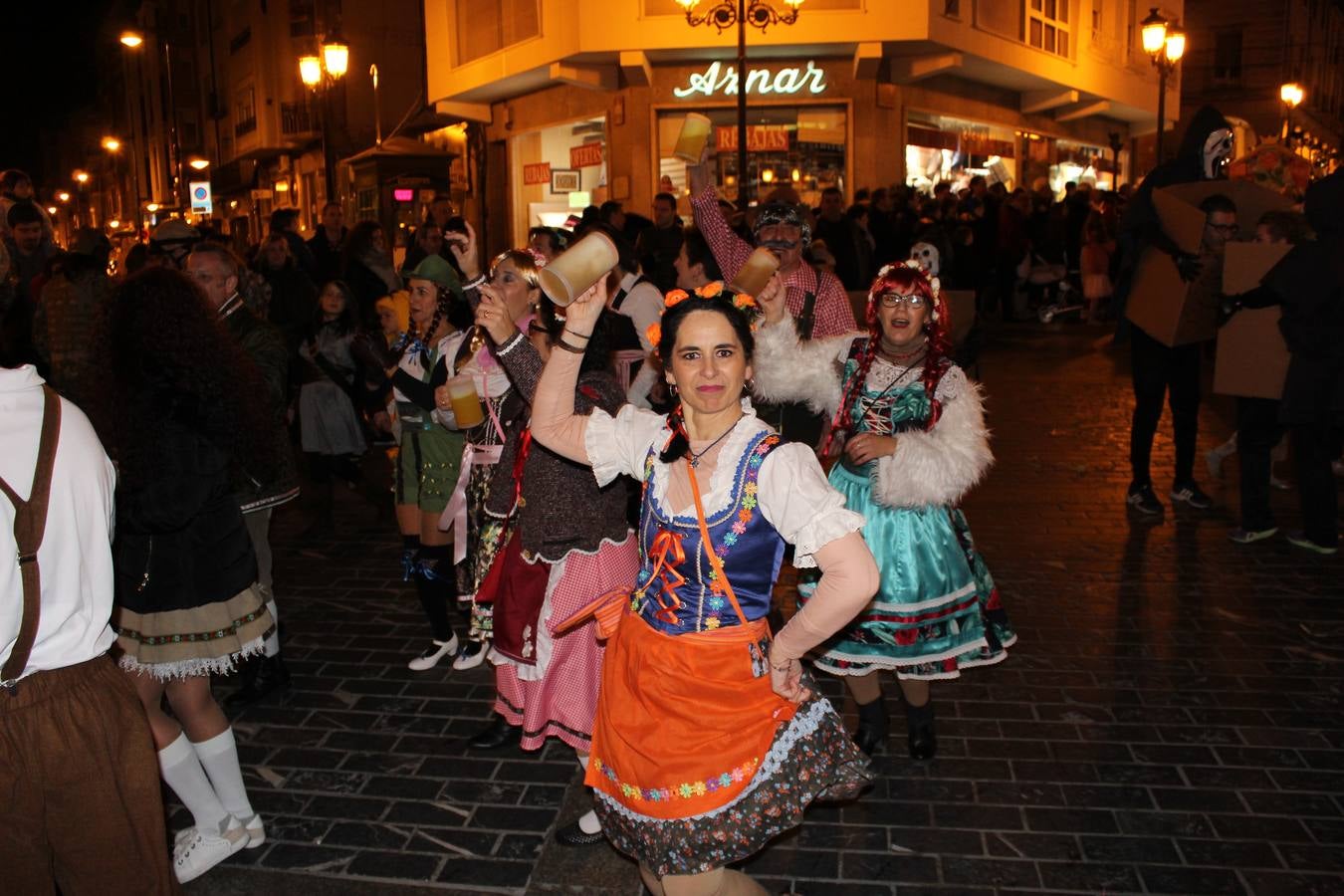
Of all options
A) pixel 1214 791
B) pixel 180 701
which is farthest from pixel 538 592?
pixel 1214 791

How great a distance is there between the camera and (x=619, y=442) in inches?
128

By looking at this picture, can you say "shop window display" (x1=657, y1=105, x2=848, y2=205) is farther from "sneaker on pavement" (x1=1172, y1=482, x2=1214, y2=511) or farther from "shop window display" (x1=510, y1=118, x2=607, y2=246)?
"sneaker on pavement" (x1=1172, y1=482, x2=1214, y2=511)

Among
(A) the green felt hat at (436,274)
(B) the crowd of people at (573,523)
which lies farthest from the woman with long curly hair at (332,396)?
(A) the green felt hat at (436,274)

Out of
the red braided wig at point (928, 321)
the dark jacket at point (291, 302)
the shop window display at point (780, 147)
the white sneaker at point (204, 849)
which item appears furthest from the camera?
the shop window display at point (780, 147)

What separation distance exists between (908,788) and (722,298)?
225 cm

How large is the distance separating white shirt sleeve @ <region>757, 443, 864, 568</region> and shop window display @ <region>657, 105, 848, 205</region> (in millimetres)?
18742

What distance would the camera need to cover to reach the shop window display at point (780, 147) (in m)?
21.2

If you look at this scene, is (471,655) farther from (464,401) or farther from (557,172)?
(557,172)

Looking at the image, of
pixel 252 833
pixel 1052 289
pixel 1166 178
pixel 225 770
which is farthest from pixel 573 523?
pixel 1052 289

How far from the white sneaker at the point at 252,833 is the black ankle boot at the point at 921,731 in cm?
247

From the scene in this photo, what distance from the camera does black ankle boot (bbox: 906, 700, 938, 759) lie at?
14.9ft

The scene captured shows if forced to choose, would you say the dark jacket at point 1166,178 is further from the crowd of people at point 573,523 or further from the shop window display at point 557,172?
the shop window display at point 557,172

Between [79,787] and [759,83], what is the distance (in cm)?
1988

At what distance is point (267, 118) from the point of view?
41781 millimetres
